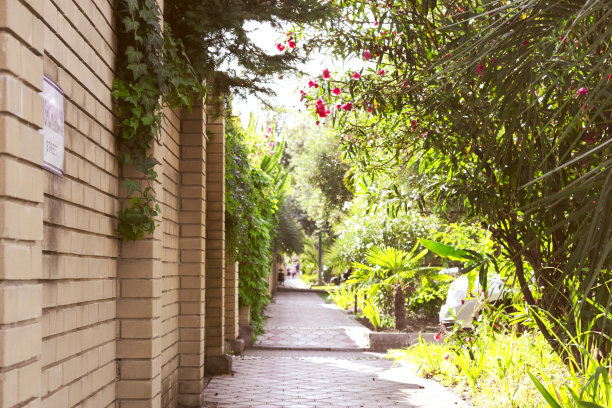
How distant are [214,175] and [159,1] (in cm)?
409

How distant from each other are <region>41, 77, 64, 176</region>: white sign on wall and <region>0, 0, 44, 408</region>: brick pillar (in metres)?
0.63

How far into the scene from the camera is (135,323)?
4707 mm

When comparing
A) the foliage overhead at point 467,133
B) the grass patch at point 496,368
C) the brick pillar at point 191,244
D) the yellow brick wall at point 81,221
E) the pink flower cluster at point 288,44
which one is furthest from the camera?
the brick pillar at point 191,244

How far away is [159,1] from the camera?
16.8ft

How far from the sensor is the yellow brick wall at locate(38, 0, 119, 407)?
3.36 m

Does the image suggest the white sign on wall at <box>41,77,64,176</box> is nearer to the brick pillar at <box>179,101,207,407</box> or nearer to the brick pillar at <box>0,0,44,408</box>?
the brick pillar at <box>0,0,44,408</box>

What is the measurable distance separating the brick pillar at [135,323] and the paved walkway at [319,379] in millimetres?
2563

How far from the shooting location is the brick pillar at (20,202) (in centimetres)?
223

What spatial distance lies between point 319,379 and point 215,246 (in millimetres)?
2120

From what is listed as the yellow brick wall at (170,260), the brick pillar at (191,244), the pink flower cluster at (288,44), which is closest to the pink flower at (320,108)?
the pink flower cluster at (288,44)

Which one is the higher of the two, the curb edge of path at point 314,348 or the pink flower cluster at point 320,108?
the pink flower cluster at point 320,108

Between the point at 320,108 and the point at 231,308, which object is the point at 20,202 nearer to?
the point at 320,108

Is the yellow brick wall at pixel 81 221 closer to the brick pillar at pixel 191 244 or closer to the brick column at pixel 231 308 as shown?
the brick pillar at pixel 191 244

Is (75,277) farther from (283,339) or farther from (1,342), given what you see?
(283,339)
